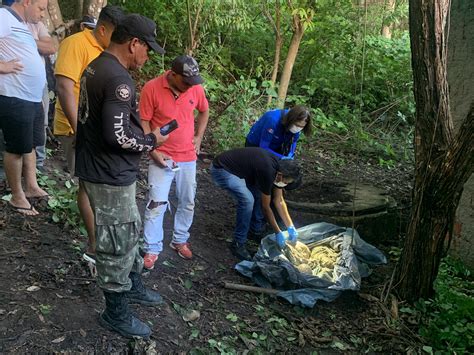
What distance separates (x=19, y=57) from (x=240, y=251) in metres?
2.48

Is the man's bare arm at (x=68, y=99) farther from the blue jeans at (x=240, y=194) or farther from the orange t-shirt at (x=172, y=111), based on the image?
the blue jeans at (x=240, y=194)

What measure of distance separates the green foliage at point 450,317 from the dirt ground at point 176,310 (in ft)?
0.54

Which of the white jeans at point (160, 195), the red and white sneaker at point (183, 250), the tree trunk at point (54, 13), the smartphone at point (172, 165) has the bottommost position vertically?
the red and white sneaker at point (183, 250)

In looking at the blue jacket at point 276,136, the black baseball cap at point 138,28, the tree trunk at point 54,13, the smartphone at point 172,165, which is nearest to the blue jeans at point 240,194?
the blue jacket at point 276,136

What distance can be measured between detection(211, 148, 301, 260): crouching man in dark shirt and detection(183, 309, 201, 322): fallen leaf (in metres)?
1.14

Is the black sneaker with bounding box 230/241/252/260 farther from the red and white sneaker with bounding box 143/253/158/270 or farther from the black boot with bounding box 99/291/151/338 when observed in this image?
the black boot with bounding box 99/291/151/338

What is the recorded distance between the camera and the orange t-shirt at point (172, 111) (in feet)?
11.9

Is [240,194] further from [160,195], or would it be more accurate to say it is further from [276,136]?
[160,195]

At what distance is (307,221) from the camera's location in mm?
5105

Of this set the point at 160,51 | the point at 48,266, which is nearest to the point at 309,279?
the point at 48,266

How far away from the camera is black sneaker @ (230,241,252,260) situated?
4496 mm

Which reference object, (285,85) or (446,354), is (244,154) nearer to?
(446,354)

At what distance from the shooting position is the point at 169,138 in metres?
3.74

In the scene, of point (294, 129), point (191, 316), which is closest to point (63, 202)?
point (191, 316)
